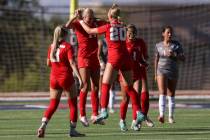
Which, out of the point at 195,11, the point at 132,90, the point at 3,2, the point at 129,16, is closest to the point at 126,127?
the point at 132,90

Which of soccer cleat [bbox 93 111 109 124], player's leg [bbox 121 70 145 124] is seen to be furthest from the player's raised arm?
soccer cleat [bbox 93 111 109 124]

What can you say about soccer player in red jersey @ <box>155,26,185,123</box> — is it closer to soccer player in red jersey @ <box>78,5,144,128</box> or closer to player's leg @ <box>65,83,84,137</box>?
soccer player in red jersey @ <box>78,5,144,128</box>

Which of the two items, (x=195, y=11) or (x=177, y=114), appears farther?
(x=195, y=11)

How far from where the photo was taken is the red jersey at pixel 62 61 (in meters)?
16.1

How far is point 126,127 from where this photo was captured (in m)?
17.5

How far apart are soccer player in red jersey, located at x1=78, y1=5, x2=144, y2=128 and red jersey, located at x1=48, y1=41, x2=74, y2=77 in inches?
40.2

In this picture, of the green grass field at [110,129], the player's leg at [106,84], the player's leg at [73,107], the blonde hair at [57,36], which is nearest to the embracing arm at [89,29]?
the player's leg at [106,84]

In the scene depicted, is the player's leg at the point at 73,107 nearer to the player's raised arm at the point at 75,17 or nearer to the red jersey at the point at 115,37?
the red jersey at the point at 115,37

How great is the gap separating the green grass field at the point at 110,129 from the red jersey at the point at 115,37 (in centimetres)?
142

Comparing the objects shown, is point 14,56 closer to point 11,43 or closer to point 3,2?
point 11,43

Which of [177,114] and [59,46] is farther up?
[59,46]

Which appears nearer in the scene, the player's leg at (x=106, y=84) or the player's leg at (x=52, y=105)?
the player's leg at (x=52, y=105)

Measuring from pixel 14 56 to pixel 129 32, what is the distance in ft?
65.3

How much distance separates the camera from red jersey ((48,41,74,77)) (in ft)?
52.9
